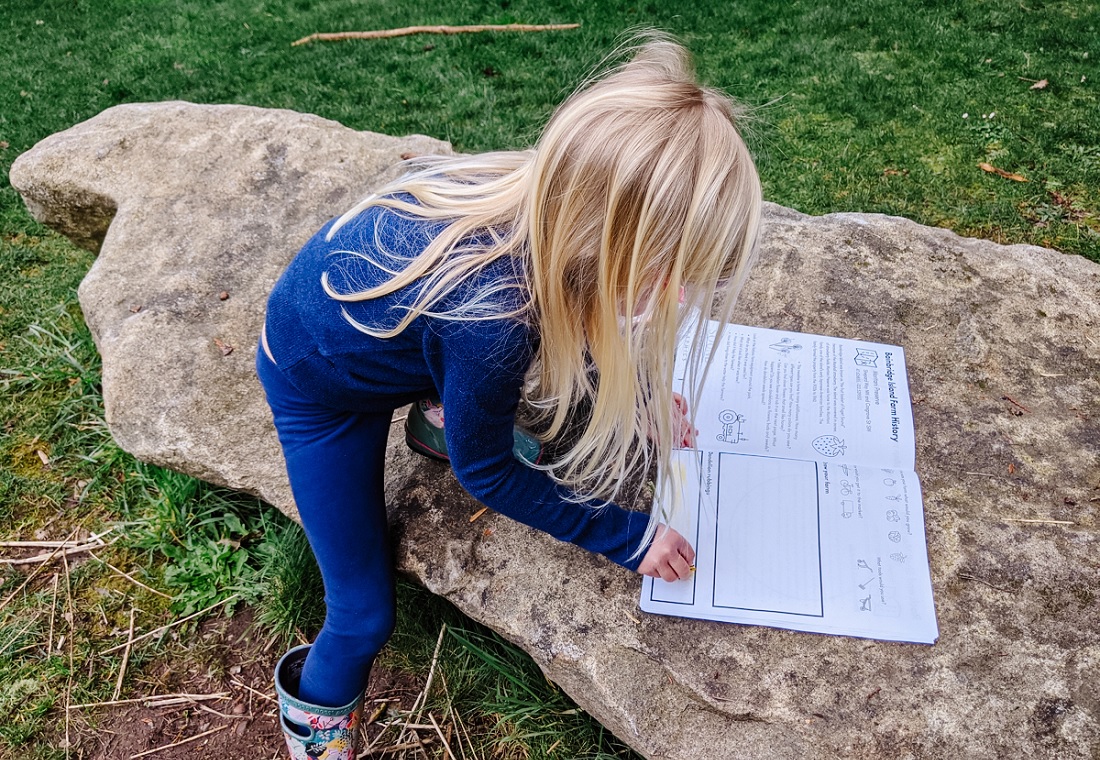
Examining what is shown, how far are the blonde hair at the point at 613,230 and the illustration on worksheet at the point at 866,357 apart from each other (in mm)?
734

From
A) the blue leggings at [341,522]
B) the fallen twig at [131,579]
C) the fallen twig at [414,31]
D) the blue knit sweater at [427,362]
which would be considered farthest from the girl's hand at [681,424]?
the fallen twig at [414,31]

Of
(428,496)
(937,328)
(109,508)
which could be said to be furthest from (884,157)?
(109,508)

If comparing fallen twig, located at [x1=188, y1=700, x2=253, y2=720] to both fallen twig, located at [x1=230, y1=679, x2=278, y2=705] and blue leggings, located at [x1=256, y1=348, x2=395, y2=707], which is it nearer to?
fallen twig, located at [x1=230, y1=679, x2=278, y2=705]

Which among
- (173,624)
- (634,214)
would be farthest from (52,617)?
(634,214)

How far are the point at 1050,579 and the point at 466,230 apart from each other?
128 cm

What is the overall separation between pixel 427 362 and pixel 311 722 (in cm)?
84

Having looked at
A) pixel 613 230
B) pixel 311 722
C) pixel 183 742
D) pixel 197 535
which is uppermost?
pixel 613 230

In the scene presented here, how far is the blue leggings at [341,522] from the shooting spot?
1.69m

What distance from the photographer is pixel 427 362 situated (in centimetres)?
148

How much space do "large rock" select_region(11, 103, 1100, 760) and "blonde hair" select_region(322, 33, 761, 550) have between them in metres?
0.43

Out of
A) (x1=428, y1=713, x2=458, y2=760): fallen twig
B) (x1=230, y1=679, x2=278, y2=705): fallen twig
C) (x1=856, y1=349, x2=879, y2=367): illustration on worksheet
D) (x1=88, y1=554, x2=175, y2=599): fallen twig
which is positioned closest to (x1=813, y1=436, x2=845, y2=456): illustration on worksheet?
(x1=856, y1=349, x2=879, y2=367): illustration on worksheet

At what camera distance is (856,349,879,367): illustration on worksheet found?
208 centimetres

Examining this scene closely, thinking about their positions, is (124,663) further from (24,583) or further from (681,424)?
(681,424)

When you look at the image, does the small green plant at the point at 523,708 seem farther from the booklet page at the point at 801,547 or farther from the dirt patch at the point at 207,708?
the booklet page at the point at 801,547
